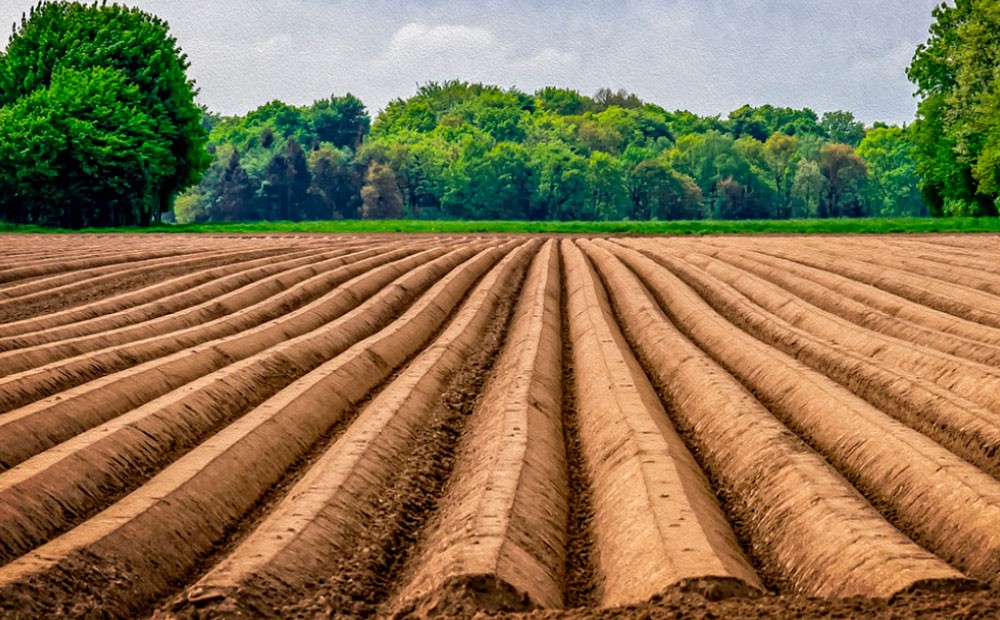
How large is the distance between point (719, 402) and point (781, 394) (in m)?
0.82

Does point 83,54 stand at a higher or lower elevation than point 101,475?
higher

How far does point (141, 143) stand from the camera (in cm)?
5031

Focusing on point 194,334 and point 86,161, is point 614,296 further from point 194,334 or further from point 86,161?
point 86,161

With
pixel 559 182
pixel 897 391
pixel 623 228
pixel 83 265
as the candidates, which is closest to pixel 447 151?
pixel 559 182

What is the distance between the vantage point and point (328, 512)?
623 cm

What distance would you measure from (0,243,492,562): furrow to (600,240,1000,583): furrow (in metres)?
4.48

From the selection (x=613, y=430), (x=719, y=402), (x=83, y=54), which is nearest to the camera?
(x=613, y=430)

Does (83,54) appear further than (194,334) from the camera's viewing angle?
Yes

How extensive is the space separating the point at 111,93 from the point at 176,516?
152ft

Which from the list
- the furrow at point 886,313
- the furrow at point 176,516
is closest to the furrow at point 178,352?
the furrow at point 176,516

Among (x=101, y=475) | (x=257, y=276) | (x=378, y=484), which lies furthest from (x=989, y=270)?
(x=101, y=475)

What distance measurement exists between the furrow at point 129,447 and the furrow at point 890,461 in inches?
176

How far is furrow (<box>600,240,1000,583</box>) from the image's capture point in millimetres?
5680

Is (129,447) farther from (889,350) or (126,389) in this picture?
(889,350)
